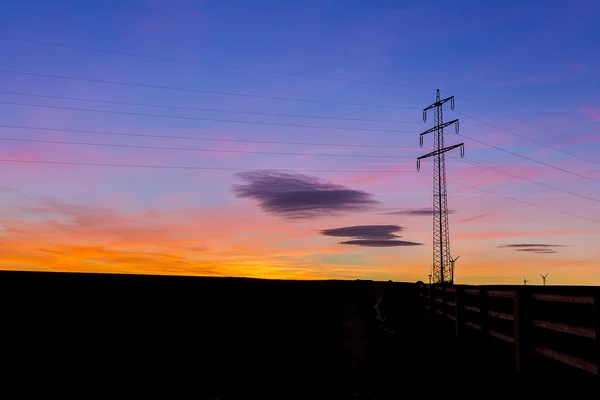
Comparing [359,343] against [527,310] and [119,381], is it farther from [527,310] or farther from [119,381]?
[119,381]

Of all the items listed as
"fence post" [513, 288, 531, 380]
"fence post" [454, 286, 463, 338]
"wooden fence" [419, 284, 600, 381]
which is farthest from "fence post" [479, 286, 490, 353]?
"fence post" [513, 288, 531, 380]

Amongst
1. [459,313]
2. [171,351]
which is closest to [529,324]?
[459,313]

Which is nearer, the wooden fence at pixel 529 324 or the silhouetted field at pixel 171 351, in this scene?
the wooden fence at pixel 529 324

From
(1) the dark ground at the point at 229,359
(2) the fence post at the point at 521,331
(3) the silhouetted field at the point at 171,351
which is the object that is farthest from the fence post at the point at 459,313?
(2) the fence post at the point at 521,331

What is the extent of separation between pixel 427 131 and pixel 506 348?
4729cm

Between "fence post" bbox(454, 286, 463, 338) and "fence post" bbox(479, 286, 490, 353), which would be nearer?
"fence post" bbox(479, 286, 490, 353)

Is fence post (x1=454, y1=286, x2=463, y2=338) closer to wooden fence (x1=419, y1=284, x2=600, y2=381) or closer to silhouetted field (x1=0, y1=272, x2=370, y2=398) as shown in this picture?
wooden fence (x1=419, y1=284, x2=600, y2=381)

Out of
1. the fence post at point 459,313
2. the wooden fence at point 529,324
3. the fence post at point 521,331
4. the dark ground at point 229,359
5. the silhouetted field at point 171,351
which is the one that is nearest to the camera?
the wooden fence at point 529,324

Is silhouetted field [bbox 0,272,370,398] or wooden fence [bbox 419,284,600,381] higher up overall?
wooden fence [bbox 419,284,600,381]

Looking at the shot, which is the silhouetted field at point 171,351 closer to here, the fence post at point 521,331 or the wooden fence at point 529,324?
the fence post at point 521,331

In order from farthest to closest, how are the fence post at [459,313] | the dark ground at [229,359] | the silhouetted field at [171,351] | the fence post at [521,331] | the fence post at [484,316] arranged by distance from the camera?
the fence post at [459,313] < the fence post at [484,316] < the fence post at [521,331] < the silhouetted field at [171,351] < the dark ground at [229,359]

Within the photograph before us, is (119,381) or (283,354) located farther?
(283,354)

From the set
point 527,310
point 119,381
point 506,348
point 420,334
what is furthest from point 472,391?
point 420,334

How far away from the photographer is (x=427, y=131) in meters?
58.3
